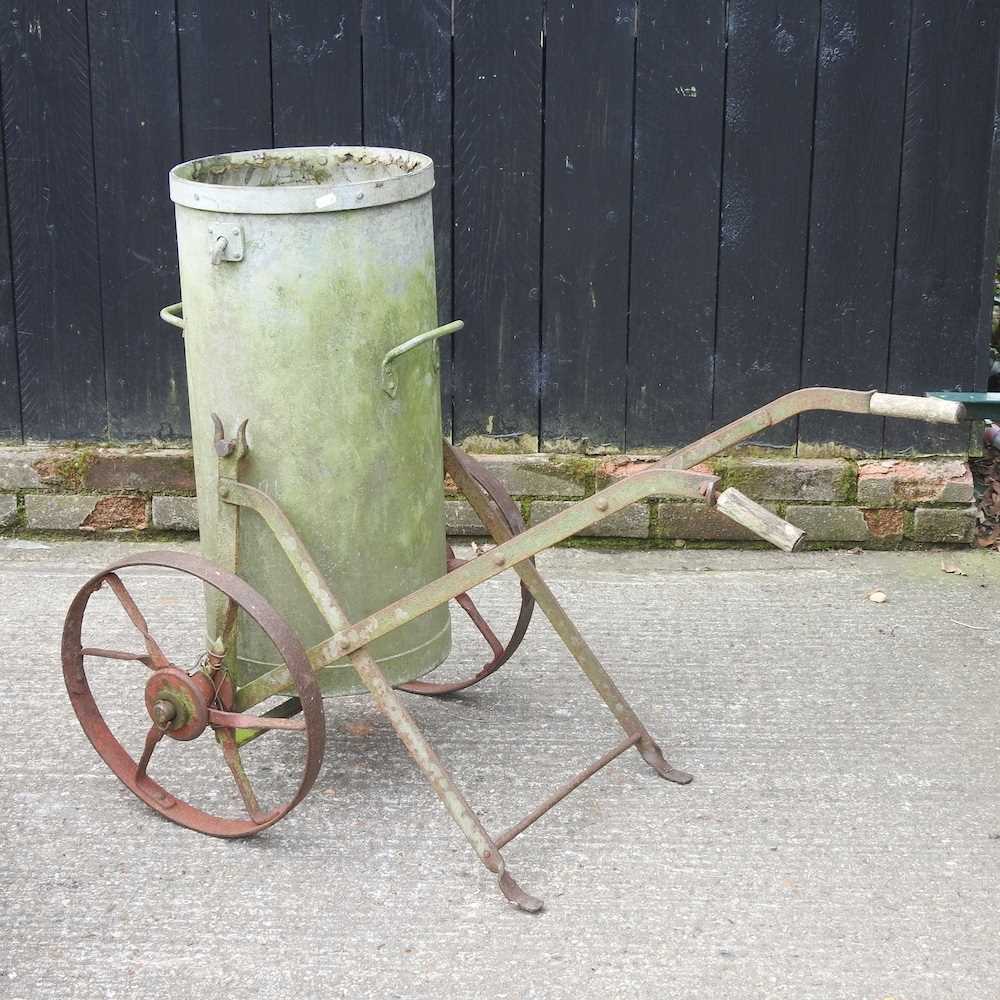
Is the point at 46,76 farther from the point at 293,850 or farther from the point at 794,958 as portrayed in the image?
the point at 794,958

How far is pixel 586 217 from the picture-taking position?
4312 mm

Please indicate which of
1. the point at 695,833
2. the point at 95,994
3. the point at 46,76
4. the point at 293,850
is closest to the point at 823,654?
the point at 695,833

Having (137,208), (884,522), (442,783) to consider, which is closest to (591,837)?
(442,783)

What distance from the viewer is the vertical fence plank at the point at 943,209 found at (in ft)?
13.6

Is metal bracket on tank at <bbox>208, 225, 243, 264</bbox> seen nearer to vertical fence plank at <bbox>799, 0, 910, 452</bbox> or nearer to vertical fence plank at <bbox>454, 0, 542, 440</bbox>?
vertical fence plank at <bbox>454, 0, 542, 440</bbox>

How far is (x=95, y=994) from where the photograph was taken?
103 inches

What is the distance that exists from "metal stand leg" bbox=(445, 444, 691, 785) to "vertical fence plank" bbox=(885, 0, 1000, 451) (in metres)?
1.59

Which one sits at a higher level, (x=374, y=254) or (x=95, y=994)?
(x=374, y=254)

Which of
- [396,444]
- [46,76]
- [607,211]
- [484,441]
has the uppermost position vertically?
[46,76]

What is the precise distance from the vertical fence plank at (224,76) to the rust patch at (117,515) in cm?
107

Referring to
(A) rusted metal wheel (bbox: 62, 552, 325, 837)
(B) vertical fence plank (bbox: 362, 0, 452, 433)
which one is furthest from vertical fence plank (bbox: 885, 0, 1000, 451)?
(A) rusted metal wheel (bbox: 62, 552, 325, 837)

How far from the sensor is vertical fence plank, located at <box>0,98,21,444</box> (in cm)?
439

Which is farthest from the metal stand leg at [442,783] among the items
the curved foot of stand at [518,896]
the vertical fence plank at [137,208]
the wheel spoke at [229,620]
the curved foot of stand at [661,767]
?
the vertical fence plank at [137,208]

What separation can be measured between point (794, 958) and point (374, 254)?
1545 mm
